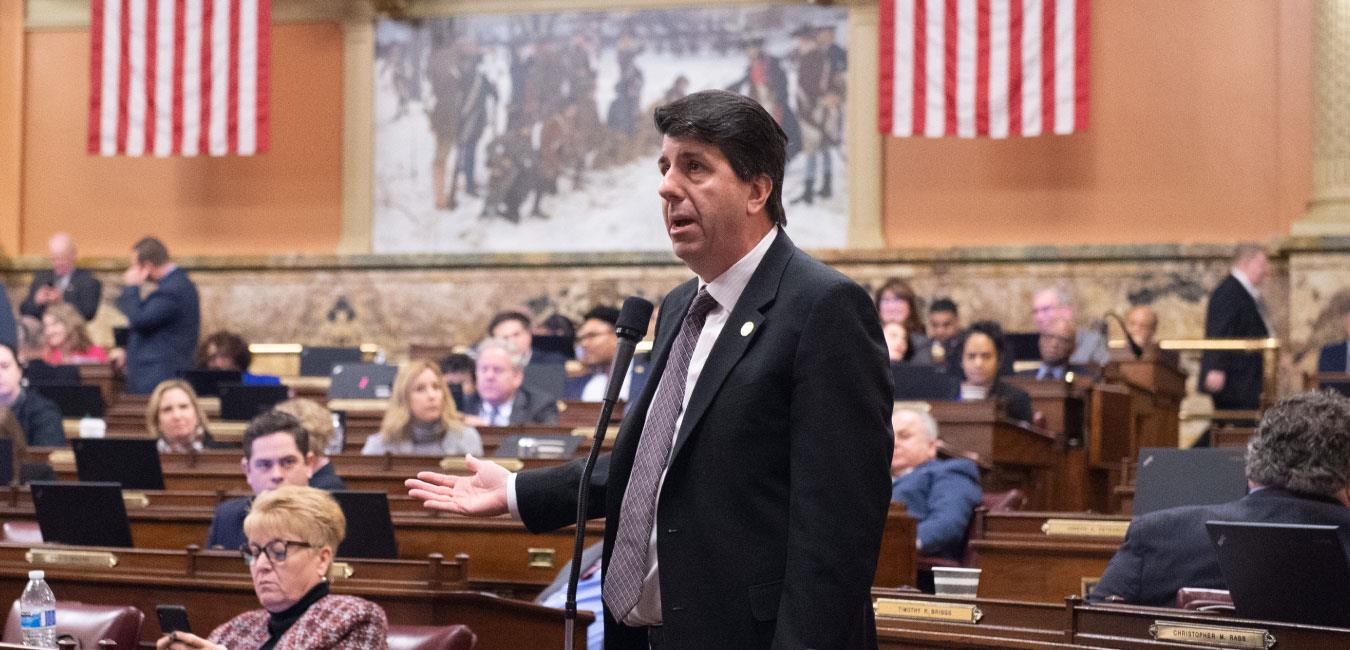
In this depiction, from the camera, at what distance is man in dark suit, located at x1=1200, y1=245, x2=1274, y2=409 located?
431 inches

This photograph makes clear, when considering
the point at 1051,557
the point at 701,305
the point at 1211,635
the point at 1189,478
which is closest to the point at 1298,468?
the point at 1211,635

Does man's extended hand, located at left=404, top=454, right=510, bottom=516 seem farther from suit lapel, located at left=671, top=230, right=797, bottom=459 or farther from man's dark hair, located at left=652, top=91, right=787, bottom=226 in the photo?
man's dark hair, located at left=652, top=91, right=787, bottom=226

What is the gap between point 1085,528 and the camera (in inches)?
217

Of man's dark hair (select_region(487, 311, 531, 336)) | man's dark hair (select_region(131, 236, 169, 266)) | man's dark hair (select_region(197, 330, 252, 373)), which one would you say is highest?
man's dark hair (select_region(131, 236, 169, 266))

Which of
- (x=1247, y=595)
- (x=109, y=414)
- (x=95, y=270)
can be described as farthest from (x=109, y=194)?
(x=1247, y=595)

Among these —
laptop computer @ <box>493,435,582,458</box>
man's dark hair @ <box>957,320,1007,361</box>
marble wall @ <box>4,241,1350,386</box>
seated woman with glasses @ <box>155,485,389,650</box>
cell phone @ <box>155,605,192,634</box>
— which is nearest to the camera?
cell phone @ <box>155,605,192,634</box>

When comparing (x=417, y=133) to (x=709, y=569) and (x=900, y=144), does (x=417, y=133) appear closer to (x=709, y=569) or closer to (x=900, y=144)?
(x=900, y=144)

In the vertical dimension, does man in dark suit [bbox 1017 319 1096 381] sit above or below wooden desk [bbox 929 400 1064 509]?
above

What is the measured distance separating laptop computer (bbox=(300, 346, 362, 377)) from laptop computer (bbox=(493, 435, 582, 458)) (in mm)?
4203

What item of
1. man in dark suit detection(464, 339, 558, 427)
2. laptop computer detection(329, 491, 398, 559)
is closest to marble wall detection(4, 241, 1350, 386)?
man in dark suit detection(464, 339, 558, 427)

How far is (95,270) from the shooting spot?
1422cm

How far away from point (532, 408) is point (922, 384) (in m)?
1.92

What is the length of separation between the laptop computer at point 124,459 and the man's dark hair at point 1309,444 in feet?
14.1

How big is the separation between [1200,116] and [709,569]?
1094 centimetres
